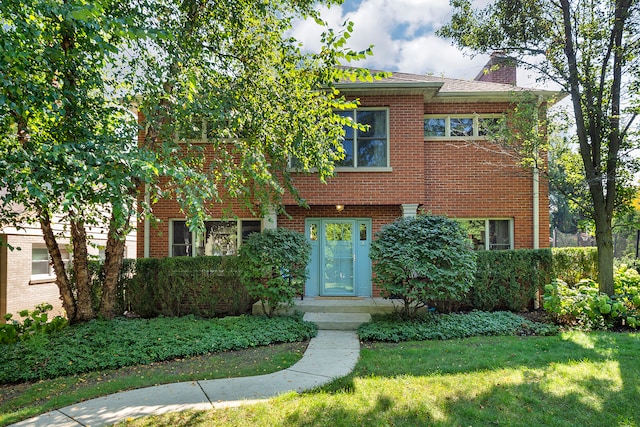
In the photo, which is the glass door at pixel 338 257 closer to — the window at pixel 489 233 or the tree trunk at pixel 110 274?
the window at pixel 489 233

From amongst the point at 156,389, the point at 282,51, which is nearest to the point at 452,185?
the point at 282,51

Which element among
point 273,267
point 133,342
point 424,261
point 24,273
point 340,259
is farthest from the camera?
point 24,273

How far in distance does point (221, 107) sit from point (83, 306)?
4.41 metres

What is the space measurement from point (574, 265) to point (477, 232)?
2.21 metres

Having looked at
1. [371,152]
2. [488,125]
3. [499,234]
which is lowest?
[499,234]

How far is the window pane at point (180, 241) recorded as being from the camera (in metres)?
9.68

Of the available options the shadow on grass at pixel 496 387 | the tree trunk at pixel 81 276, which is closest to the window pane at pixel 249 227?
the tree trunk at pixel 81 276

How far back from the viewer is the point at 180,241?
382 inches

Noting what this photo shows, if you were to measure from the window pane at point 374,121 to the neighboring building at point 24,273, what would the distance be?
23.7 ft

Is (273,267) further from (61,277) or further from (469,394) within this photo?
(469,394)

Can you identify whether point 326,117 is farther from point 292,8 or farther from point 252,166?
point 292,8

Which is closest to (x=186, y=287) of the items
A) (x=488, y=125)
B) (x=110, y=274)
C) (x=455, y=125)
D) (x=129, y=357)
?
(x=110, y=274)

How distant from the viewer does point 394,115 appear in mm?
9250

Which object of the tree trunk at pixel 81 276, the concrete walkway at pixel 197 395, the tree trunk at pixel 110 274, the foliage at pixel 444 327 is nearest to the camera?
the concrete walkway at pixel 197 395
